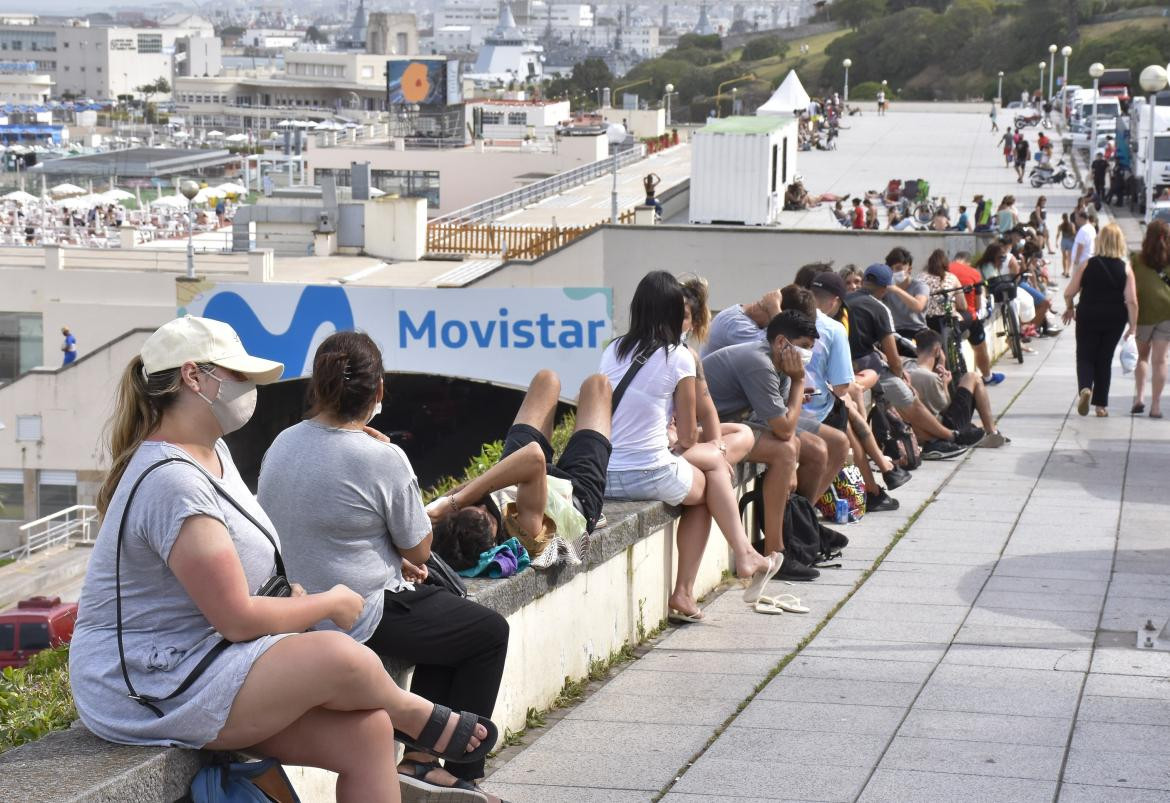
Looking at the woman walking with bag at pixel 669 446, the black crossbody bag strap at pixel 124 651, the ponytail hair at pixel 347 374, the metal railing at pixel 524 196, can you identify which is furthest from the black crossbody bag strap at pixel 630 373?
the metal railing at pixel 524 196

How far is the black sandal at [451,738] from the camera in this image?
4344mm

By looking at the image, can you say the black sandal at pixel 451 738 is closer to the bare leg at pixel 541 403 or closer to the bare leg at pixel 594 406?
the bare leg at pixel 541 403

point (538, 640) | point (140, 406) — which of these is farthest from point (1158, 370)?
point (140, 406)

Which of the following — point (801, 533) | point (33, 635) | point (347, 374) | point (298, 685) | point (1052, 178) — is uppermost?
point (1052, 178)

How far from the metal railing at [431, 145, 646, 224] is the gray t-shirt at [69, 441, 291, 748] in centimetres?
3681

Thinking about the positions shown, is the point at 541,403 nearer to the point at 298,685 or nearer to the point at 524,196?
the point at 298,685

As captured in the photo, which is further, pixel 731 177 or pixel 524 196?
pixel 524 196

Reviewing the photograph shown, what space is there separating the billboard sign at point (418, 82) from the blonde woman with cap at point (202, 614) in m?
74.7

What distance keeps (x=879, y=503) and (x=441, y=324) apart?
10.2 metres

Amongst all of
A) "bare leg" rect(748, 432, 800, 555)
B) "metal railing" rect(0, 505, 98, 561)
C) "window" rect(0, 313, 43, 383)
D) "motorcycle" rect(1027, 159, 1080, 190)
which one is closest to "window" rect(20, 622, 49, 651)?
"metal railing" rect(0, 505, 98, 561)

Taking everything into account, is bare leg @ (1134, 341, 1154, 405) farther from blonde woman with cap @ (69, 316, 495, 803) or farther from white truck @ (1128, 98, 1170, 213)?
white truck @ (1128, 98, 1170, 213)

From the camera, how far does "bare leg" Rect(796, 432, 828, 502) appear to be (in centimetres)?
855

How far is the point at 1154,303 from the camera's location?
41.8 ft

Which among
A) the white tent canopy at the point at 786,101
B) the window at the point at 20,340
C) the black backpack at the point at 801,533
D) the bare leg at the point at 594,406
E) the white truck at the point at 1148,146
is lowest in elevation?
the window at the point at 20,340
